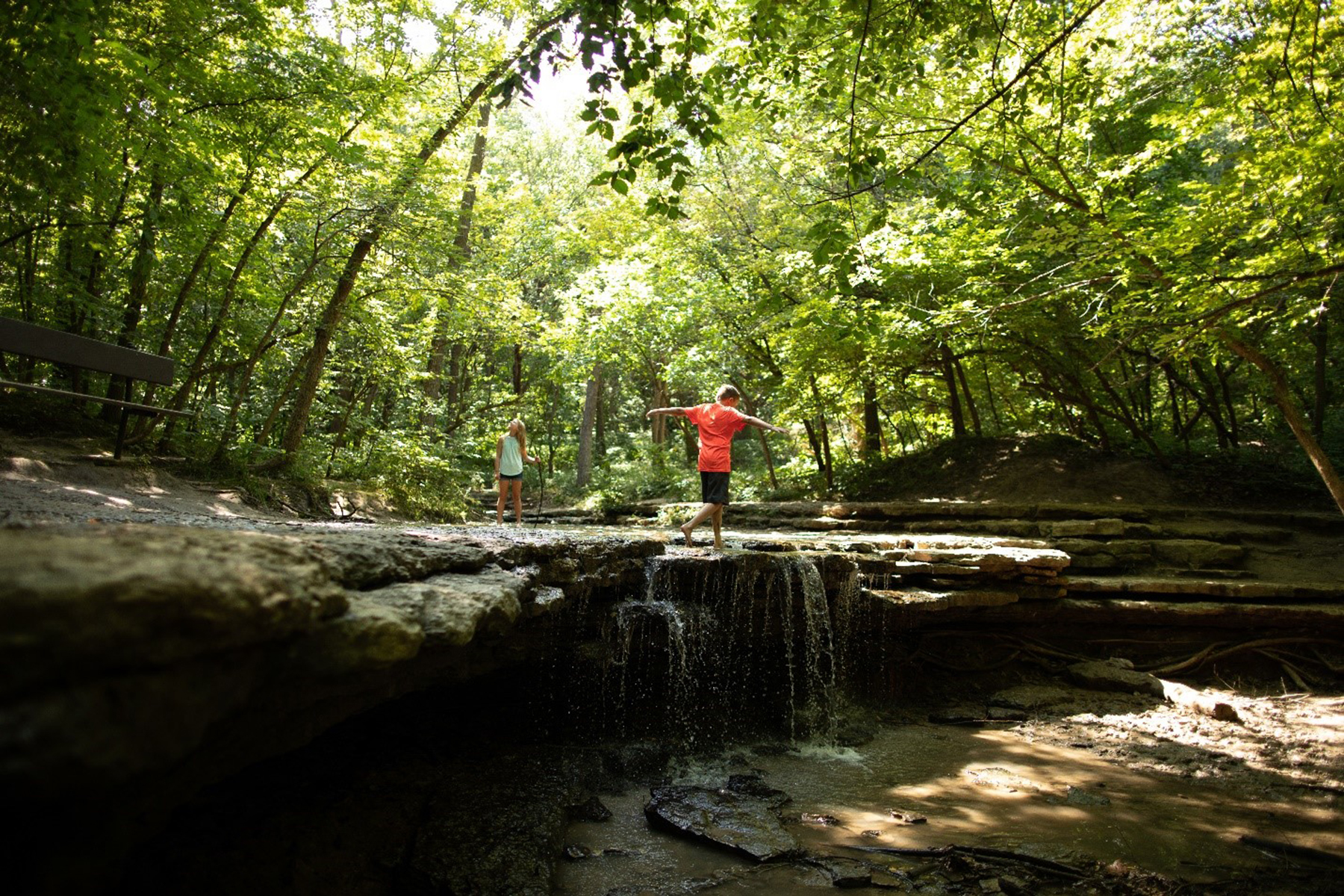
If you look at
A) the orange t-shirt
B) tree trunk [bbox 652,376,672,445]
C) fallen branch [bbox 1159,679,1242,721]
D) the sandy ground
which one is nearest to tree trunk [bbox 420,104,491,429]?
tree trunk [bbox 652,376,672,445]

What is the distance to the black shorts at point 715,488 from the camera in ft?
23.6

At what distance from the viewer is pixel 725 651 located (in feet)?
21.6

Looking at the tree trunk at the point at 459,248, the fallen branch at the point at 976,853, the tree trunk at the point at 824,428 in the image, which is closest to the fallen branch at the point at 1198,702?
the fallen branch at the point at 976,853

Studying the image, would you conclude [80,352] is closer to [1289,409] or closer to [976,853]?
[976,853]

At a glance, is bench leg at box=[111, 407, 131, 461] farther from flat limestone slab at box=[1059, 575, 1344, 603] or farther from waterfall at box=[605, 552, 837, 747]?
flat limestone slab at box=[1059, 575, 1344, 603]

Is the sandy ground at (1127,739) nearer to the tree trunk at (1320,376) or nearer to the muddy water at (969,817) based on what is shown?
the muddy water at (969,817)

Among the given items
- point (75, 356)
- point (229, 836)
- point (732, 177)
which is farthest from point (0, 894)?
point (732, 177)

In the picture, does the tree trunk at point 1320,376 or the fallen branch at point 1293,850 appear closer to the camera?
the fallen branch at point 1293,850

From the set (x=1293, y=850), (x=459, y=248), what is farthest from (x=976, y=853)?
(x=459, y=248)

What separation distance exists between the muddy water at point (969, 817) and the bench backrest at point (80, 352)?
6.25 metres

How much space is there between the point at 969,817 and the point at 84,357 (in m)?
8.61

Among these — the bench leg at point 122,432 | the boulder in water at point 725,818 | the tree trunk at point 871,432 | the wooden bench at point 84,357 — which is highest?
the tree trunk at point 871,432

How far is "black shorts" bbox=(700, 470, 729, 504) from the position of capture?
7203 mm

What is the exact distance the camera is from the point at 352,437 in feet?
45.8
